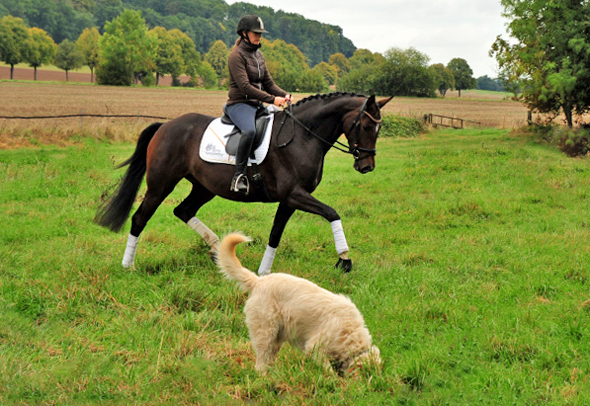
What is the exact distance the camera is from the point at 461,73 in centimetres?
11444

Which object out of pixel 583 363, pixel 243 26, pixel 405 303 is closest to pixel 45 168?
pixel 243 26

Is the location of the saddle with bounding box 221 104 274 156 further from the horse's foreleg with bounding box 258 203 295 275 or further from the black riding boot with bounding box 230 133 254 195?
the horse's foreleg with bounding box 258 203 295 275

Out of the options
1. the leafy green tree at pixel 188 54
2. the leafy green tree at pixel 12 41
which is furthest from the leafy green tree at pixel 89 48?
the leafy green tree at pixel 188 54

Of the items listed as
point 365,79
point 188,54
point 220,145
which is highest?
point 188,54

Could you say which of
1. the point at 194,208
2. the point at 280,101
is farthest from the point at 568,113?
the point at 194,208

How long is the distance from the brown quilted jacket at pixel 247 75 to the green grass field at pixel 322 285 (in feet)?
8.11

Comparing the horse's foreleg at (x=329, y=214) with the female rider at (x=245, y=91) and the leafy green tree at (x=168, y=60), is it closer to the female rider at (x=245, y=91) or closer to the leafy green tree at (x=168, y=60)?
the female rider at (x=245, y=91)

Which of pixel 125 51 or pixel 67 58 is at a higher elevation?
pixel 125 51

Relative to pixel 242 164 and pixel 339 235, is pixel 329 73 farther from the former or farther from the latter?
pixel 339 235

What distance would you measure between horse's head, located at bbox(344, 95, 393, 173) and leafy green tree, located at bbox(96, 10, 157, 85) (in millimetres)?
83305

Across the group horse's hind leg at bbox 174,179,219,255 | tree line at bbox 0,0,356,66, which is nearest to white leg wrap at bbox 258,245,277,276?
horse's hind leg at bbox 174,179,219,255

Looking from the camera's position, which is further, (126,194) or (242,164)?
(126,194)

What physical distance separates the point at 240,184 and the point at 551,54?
74.7 ft

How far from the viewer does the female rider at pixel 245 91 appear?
23.6ft
